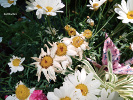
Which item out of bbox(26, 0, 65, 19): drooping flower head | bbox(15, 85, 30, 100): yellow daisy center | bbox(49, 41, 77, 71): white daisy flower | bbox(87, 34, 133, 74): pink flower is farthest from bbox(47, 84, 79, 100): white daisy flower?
bbox(87, 34, 133, 74): pink flower

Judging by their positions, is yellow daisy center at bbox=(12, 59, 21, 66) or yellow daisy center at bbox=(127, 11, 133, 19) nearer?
yellow daisy center at bbox=(127, 11, 133, 19)

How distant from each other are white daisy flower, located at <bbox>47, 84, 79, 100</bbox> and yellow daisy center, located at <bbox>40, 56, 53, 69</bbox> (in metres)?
0.13

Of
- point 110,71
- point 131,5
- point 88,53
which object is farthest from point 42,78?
point 131,5

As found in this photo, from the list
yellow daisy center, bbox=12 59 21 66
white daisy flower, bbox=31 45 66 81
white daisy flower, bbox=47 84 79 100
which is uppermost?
yellow daisy center, bbox=12 59 21 66

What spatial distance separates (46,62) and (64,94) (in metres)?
0.18

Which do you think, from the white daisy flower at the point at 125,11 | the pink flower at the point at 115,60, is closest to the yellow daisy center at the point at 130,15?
the white daisy flower at the point at 125,11

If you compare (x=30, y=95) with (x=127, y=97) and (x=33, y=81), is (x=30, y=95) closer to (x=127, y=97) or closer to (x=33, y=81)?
(x=33, y=81)

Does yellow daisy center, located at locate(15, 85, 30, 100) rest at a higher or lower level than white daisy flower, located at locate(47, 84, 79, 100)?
higher

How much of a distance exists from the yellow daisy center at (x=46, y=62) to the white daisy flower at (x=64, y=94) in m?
0.13

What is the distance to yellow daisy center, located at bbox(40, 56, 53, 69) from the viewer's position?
0.67 m

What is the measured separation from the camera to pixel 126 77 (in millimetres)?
1027

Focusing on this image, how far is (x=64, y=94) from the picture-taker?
0.61 m

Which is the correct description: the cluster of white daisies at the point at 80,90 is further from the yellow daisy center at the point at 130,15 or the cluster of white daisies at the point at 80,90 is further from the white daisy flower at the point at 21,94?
the yellow daisy center at the point at 130,15

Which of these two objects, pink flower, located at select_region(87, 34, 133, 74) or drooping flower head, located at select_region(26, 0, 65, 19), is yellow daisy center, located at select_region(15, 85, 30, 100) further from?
pink flower, located at select_region(87, 34, 133, 74)
